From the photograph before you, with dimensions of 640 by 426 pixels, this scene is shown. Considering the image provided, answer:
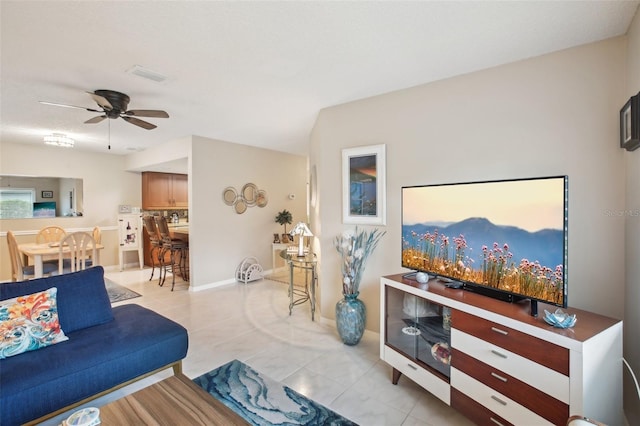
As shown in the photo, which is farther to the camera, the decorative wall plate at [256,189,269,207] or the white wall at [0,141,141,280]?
the decorative wall plate at [256,189,269,207]

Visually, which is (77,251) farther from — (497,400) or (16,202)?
(497,400)

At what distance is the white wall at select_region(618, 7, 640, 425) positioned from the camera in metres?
1.65

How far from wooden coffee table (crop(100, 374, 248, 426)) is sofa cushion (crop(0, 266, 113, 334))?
1101 mm

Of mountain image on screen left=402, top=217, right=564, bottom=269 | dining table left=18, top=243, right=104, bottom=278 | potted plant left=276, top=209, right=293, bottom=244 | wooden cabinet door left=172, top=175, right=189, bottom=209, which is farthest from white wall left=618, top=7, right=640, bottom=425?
wooden cabinet door left=172, top=175, right=189, bottom=209

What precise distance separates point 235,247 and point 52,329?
336cm

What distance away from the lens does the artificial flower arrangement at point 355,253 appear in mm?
2873

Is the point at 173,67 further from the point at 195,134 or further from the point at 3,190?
the point at 3,190

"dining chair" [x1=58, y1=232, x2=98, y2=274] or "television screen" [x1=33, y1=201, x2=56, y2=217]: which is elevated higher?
"television screen" [x1=33, y1=201, x2=56, y2=217]

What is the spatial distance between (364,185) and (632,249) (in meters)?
2.00

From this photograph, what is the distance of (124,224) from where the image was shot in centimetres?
623

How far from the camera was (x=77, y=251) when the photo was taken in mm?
4188

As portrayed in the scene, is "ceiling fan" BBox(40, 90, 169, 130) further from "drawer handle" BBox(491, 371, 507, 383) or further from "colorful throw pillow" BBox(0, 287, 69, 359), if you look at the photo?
"drawer handle" BBox(491, 371, 507, 383)

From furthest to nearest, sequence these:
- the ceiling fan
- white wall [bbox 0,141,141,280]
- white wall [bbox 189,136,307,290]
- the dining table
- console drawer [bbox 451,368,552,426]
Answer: white wall [bbox 0,141,141,280] → white wall [bbox 189,136,307,290] → the dining table → the ceiling fan → console drawer [bbox 451,368,552,426]

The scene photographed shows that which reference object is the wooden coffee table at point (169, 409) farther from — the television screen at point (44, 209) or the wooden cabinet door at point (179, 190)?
the wooden cabinet door at point (179, 190)
